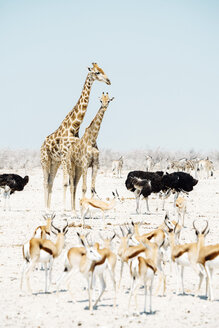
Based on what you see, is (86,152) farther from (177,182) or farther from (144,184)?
(177,182)

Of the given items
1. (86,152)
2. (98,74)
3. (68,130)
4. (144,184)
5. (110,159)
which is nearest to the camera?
(86,152)

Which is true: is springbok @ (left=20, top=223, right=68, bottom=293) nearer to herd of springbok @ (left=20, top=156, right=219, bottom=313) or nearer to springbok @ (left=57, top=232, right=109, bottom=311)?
herd of springbok @ (left=20, top=156, right=219, bottom=313)

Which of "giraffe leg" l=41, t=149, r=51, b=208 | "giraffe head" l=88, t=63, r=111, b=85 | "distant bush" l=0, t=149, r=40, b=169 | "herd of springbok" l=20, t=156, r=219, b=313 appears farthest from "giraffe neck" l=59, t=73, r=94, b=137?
"distant bush" l=0, t=149, r=40, b=169

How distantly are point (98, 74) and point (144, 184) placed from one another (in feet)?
14.9

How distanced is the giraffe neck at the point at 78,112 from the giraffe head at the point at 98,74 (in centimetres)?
31

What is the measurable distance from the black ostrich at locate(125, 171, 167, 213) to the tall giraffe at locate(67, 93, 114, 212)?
6.94 ft

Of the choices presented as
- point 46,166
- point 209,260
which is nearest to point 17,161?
point 46,166

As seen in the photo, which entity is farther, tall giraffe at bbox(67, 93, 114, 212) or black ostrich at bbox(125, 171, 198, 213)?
black ostrich at bbox(125, 171, 198, 213)

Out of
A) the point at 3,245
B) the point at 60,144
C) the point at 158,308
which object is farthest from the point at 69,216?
the point at 158,308

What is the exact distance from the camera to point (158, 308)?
941cm

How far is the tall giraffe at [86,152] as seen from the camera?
21.2 m

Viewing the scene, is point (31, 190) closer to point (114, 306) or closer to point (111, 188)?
point (111, 188)

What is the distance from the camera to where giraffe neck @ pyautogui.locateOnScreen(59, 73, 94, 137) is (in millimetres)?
23359

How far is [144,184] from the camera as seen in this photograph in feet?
74.5
